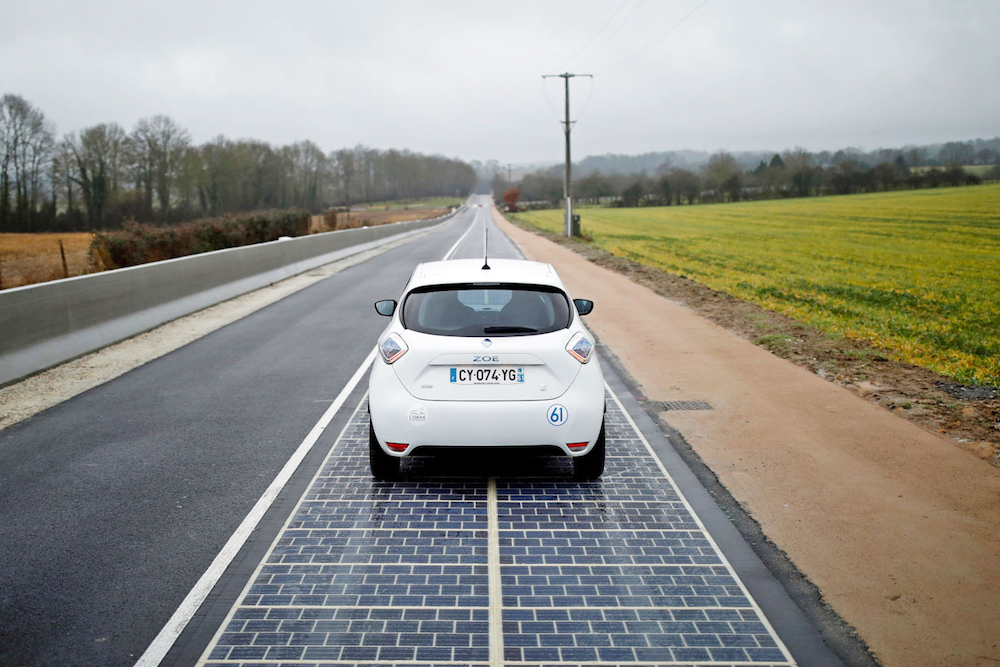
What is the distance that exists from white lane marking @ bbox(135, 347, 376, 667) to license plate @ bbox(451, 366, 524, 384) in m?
1.60

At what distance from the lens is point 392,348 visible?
5.55m

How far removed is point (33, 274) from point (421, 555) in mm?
18466

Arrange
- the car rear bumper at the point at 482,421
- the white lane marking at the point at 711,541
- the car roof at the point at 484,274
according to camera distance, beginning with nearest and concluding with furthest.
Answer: the white lane marking at the point at 711,541 < the car rear bumper at the point at 482,421 < the car roof at the point at 484,274

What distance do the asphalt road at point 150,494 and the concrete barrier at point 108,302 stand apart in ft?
4.40

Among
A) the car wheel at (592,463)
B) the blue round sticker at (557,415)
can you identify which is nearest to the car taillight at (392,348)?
the blue round sticker at (557,415)

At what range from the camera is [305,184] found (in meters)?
129

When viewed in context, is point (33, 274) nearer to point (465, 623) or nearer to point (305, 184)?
point (465, 623)

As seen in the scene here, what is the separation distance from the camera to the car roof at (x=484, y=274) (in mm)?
5824

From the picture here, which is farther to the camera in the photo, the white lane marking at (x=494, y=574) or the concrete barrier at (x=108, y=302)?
the concrete barrier at (x=108, y=302)

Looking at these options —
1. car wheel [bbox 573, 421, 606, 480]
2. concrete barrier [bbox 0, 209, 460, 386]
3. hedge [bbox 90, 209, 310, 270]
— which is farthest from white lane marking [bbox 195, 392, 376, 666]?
hedge [bbox 90, 209, 310, 270]

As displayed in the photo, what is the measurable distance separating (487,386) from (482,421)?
9.7 inches

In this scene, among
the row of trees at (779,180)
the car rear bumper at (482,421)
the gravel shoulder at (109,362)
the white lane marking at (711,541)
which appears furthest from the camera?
the row of trees at (779,180)

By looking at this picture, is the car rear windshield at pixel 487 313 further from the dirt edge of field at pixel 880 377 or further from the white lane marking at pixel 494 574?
the dirt edge of field at pixel 880 377

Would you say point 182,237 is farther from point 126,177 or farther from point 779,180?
point 779,180
